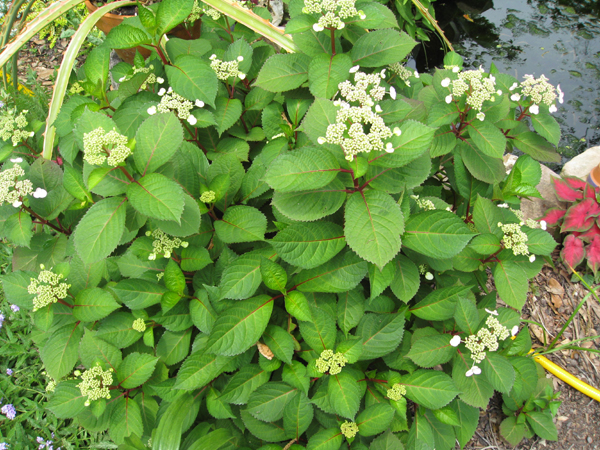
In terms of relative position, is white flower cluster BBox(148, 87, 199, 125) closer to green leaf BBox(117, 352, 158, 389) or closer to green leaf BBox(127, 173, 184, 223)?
green leaf BBox(127, 173, 184, 223)

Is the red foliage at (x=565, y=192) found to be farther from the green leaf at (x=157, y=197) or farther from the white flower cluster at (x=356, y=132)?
the green leaf at (x=157, y=197)

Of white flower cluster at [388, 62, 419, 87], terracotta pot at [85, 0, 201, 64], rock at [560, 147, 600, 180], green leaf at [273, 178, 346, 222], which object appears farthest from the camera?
rock at [560, 147, 600, 180]

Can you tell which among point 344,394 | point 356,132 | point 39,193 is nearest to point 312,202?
point 356,132

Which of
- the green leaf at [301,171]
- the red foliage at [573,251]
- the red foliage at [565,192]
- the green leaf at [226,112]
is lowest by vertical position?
A: the red foliage at [573,251]

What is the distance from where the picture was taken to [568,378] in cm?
224

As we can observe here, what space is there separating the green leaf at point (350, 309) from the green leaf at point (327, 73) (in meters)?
0.78

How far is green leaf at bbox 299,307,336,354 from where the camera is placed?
141 centimetres

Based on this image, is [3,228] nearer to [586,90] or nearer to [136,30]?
[136,30]

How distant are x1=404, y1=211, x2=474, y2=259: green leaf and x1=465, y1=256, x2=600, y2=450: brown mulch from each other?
1.25 meters

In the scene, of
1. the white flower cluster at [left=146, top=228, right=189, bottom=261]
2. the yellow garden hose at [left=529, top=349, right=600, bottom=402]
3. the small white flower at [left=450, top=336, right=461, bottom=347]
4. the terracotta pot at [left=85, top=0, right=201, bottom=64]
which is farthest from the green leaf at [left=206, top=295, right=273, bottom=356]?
the terracotta pot at [left=85, top=0, right=201, bottom=64]

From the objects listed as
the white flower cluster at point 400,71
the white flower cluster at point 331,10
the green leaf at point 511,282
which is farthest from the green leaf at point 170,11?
the green leaf at point 511,282

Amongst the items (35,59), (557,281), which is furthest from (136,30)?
(35,59)

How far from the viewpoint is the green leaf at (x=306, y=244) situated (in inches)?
51.3

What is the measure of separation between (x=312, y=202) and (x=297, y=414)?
75cm
